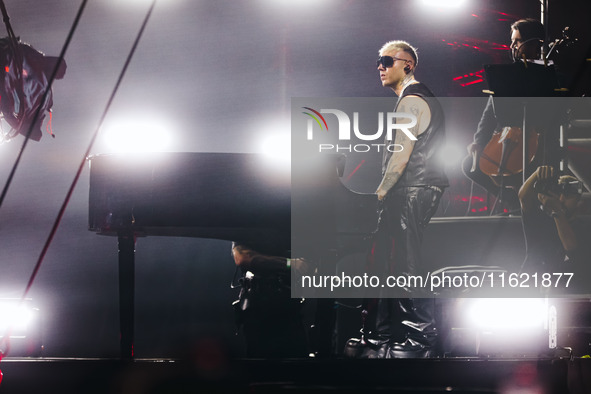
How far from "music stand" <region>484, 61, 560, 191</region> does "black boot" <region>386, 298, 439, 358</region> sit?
1.00 m

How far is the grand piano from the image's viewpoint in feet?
10.6

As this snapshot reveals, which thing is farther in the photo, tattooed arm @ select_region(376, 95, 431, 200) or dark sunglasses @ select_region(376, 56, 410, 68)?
dark sunglasses @ select_region(376, 56, 410, 68)

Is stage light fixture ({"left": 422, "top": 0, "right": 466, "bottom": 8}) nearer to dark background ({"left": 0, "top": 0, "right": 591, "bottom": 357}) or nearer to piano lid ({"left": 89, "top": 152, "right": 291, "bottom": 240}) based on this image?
dark background ({"left": 0, "top": 0, "right": 591, "bottom": 357})

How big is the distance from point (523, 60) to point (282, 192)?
5.98 feet

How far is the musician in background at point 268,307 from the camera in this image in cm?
345

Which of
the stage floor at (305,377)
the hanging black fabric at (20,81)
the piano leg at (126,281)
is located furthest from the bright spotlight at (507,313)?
the hanging black fabric at (20,81)

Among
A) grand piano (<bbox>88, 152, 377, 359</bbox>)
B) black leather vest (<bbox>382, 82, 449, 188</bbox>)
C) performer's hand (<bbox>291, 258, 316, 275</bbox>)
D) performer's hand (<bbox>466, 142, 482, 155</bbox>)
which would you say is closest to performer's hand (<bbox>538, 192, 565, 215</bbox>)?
performer's hand (<bbox>466, 142, 482, 155</bbox>)

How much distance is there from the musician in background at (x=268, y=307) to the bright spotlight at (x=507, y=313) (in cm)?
98

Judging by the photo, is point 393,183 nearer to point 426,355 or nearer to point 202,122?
point 426,355

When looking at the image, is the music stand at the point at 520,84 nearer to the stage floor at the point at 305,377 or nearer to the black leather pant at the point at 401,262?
the black leather pant at the point at 401,262

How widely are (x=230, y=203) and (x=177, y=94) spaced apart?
4.27 ft

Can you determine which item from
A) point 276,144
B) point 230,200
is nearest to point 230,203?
point 230,200

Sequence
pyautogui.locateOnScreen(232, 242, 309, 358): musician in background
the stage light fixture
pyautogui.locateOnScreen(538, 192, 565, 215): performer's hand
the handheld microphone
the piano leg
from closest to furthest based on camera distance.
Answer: the piano leg → pyautogui.locateOnScreen(232, 242, 309, 358): musician in background → pyautogui.locateOnScreen(538, 192, 565, 215): performer's hand → the handheld microphone → the stage light fixture

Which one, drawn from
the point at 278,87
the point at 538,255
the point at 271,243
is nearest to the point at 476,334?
the point at 538,255
